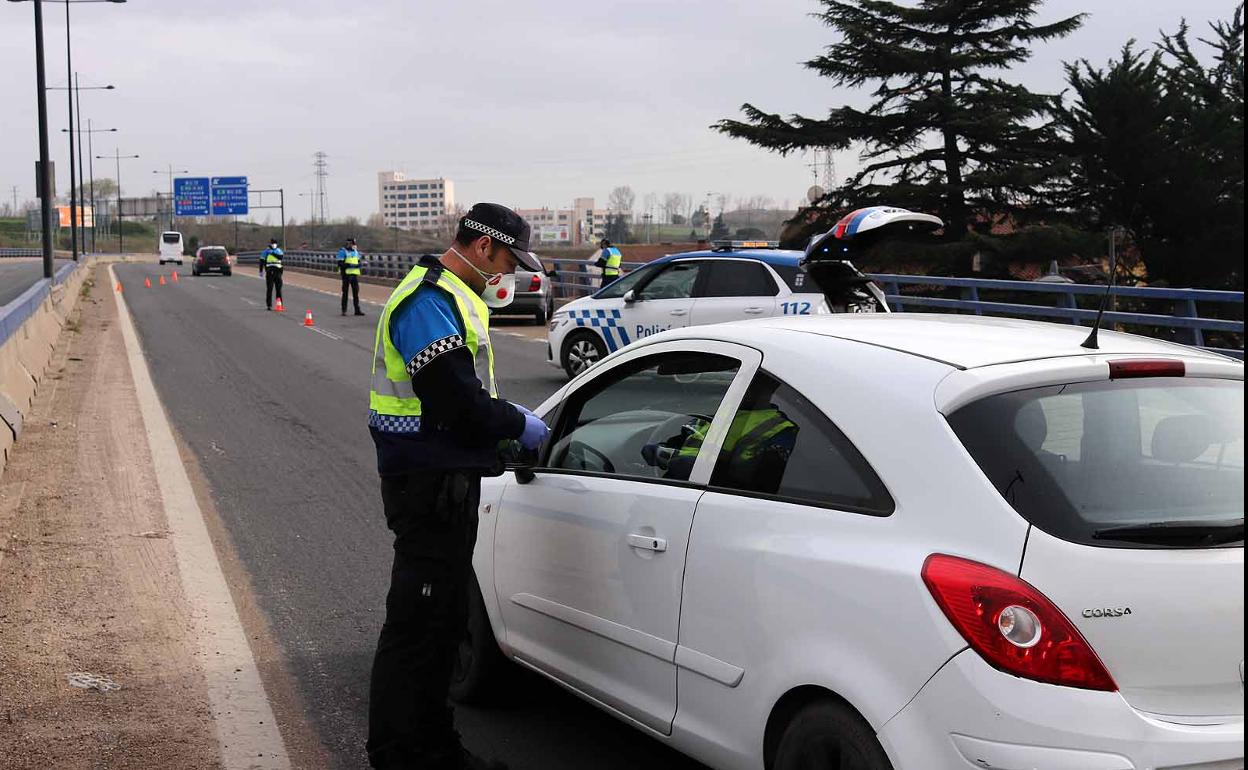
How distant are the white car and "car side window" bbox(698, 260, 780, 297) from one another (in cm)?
978

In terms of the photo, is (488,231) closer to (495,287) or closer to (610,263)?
(495,287)

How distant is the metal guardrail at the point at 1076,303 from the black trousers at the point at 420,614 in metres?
9.23

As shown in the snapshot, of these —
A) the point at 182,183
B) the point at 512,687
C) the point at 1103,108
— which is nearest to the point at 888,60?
the point at 1103,108

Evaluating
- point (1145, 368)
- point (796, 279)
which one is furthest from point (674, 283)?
point (1145, 368)

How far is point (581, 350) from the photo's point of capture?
15758 millimetres

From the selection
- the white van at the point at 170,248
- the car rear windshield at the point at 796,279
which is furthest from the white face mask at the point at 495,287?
the white van at the point at 170,248

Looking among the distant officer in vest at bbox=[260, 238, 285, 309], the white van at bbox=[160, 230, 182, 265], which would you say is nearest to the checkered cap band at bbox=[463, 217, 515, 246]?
the distant officer in vest at bbox=[260, 238, 285, 309]

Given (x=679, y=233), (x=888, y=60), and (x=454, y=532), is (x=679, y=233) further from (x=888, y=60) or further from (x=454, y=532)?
(x=454, y=532)

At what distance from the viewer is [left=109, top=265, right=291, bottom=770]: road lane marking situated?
4523mm

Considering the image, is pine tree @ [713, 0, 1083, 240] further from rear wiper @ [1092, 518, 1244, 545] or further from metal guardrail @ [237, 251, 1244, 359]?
rear wiper @ [1092, 518, 1244, 545]

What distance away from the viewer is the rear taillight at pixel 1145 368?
325 centimetres

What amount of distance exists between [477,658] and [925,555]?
229cm

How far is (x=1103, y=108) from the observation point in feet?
94.5

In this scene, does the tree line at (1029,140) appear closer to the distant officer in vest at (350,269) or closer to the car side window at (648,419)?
the distant officer in vest at (350,269)
